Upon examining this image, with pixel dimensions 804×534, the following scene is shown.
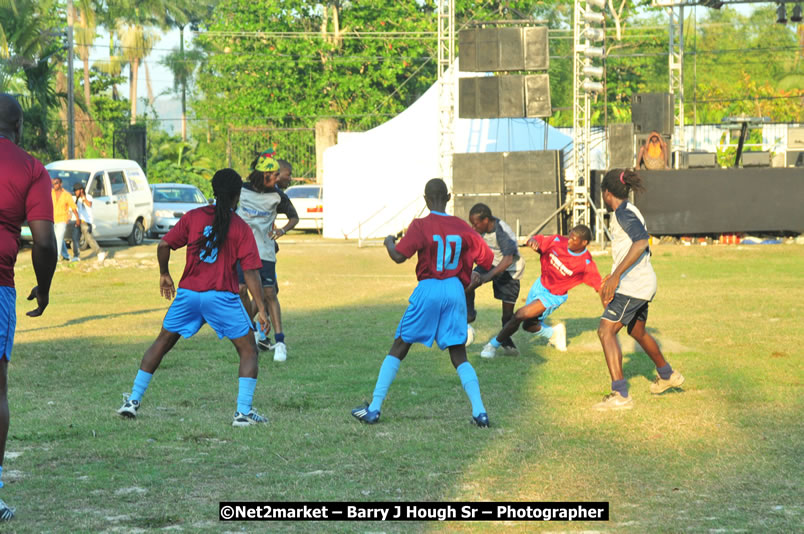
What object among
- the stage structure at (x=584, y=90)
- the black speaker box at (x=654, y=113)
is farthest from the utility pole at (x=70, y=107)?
the black speaker box at (x=654, y=113)

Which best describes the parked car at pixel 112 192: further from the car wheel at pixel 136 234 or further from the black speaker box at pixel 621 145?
the black speaker box at pixel 621 145

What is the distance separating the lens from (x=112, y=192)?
26031mm

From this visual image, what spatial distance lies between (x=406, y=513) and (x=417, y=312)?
2150 millimetres

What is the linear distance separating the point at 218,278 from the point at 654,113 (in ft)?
79.0

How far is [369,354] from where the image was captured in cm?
1054

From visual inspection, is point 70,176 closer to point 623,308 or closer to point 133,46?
point 623,308

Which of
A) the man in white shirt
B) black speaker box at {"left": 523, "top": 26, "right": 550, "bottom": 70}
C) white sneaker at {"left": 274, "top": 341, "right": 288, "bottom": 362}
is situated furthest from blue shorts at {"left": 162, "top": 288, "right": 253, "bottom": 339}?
black speaker box at {"left": 523, "top": 26, "right": 550, "bottom": 70}

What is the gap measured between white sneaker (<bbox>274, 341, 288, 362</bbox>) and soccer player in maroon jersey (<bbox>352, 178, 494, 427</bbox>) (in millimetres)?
3002

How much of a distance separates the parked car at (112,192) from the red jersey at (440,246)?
18.6 metres

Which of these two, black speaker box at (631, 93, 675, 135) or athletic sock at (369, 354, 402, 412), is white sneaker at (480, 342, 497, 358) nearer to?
athletic sock at (369, 354, 402, 412)

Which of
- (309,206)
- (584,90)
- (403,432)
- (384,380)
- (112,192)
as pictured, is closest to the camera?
(403,432)

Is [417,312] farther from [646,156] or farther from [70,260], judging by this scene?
[646,156]

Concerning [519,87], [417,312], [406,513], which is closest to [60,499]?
[406,513]

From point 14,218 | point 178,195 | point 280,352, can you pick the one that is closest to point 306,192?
point 178,195
